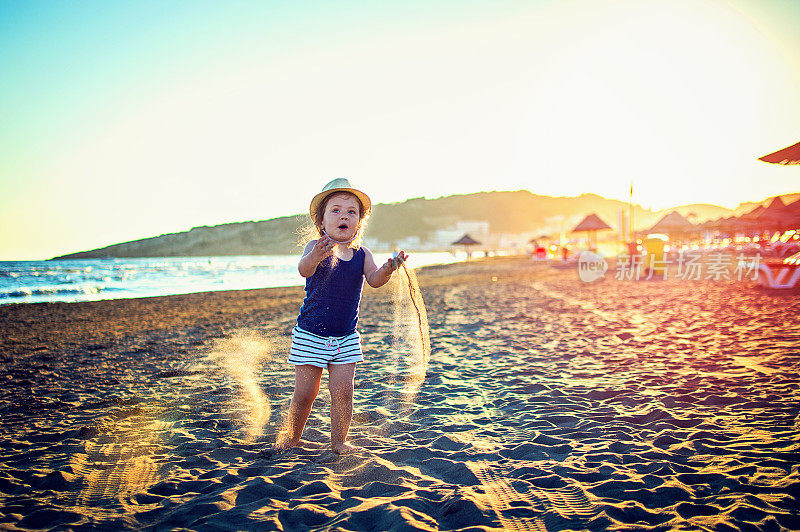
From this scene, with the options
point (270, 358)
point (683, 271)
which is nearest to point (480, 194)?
point (683, 271)

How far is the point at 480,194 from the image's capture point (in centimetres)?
18775

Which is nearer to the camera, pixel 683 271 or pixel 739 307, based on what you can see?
pixel 739 307

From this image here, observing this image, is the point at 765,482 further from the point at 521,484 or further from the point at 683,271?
the point at 683,271

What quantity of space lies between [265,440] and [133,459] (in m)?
0.84

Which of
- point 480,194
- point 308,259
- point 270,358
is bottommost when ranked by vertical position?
point 270,358

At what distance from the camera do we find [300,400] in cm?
285

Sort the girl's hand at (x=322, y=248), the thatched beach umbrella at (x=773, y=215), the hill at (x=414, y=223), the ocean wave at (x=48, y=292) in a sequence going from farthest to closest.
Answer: the hill at (x=414, y=223)
the thatched beach umbrella at (x=773, y=215)
the ocean wave at (x=48, y=292)
the girl's hand at (x=322, y=248)

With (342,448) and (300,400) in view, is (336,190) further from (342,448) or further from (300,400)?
(342,448)

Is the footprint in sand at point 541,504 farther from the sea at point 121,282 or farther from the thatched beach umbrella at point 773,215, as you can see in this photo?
the thatched beach umbrella at point 773,215

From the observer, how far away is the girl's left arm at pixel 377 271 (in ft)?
8.84
